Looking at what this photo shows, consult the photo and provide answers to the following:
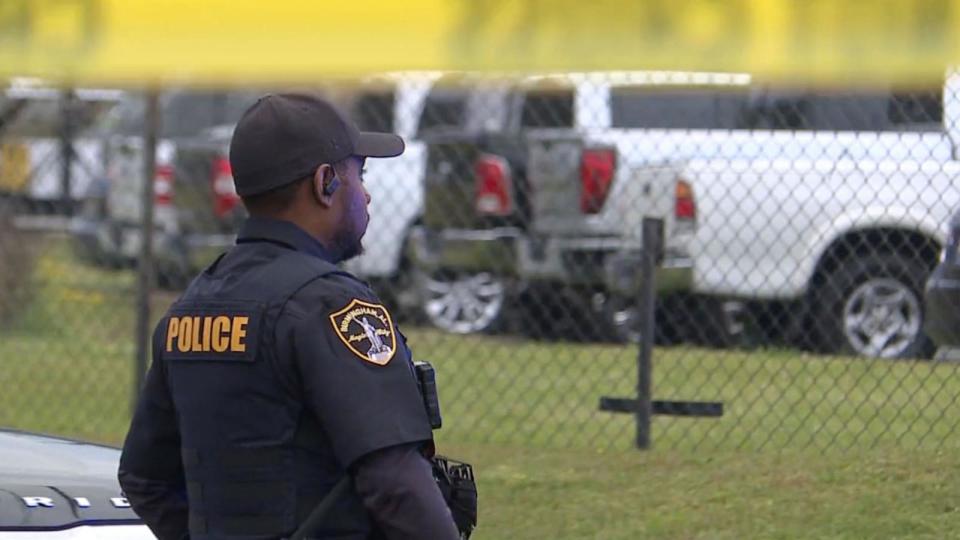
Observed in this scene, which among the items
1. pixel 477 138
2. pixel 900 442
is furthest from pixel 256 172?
pixel 477 138

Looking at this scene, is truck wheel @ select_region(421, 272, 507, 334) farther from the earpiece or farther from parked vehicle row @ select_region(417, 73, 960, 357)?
the earpiece

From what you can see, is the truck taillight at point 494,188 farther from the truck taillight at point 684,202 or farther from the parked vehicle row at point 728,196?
the truck taillight at point 684,202

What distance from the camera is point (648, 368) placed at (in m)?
6.70

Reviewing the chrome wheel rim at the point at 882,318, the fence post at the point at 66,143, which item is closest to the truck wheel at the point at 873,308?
the chrome wheel rim at the point at 882,318

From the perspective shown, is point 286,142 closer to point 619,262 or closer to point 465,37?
point 465,37

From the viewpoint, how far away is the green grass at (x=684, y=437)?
5.77m

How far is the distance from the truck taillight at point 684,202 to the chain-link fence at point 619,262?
0.02m

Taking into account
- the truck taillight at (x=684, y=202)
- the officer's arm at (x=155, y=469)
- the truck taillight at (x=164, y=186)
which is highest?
the officer's arm at (x=155, y=469)

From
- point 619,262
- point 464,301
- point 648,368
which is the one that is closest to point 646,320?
point 648,368

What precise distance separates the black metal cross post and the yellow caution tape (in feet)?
2.41

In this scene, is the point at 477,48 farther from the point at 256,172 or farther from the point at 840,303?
the point at 256,172

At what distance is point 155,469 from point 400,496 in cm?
62

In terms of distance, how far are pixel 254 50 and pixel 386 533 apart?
4533 mm

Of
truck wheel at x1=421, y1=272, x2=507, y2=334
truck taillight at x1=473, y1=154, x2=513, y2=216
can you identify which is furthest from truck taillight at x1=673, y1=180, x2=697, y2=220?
truck wheel at x1=421, y1=272, x2=507, y2=334
